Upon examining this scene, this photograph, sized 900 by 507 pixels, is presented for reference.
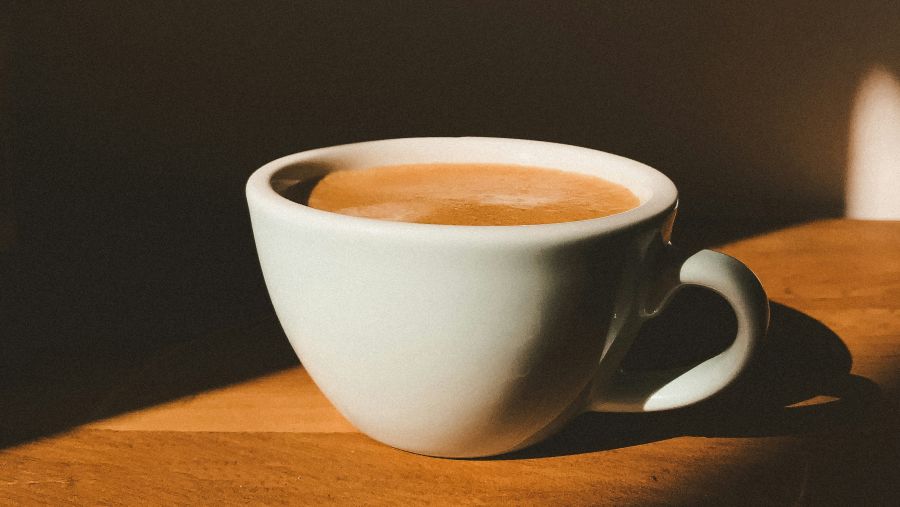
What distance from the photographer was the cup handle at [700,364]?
1.28ft

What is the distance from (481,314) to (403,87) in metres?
0.50

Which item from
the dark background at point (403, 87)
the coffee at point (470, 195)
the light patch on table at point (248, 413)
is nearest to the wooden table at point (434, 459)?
the light patch on table at point (248, 413)

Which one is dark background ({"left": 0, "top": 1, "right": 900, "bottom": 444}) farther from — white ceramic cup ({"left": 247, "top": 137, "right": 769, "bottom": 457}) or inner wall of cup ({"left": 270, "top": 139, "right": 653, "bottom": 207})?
white ceramic cup ({"left": 247, "top": 137, "right": 769, "bottom": 457})

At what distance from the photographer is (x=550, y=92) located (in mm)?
819

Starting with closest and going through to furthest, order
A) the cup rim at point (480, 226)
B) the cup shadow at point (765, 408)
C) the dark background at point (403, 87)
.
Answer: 1. the cup rim at point (480, 226)
2. the cup shadow at point (765, 408)
3. the dark background at point (403, 87)

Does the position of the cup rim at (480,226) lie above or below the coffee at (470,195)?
above

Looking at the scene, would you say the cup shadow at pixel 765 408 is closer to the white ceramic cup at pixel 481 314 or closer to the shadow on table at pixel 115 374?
the white ceramic cup at pixel 481 314

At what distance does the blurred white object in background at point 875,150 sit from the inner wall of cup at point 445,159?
0.46 metres

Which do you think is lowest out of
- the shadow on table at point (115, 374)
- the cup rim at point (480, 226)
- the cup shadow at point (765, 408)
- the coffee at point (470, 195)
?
the shadow on table at point (115, 374)

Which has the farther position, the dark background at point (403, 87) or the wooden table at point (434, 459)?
the dark background at point (403, 87)

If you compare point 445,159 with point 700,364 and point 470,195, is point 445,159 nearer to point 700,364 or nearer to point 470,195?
point 470,195

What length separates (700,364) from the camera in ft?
1.39

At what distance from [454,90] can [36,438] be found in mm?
511

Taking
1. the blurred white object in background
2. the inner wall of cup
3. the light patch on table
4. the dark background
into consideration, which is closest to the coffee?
the inner wall of cup
